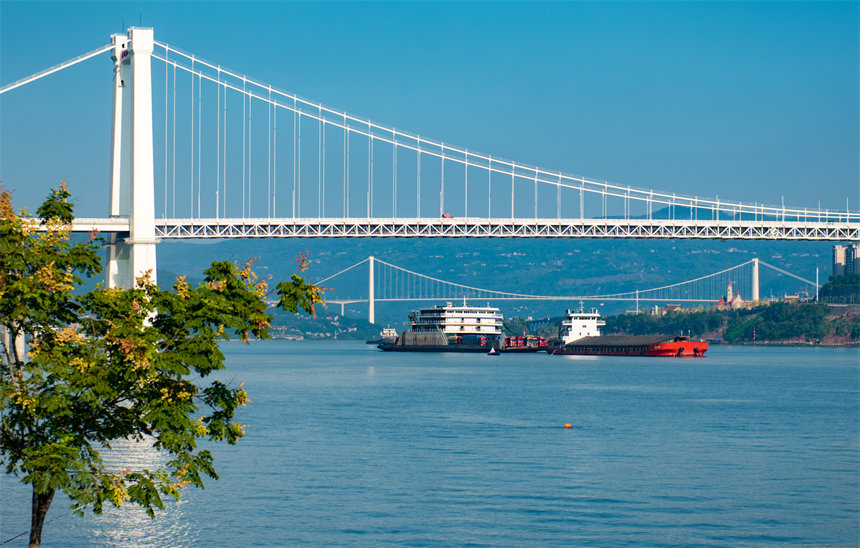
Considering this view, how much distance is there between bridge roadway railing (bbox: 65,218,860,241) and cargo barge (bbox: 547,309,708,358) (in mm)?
30168

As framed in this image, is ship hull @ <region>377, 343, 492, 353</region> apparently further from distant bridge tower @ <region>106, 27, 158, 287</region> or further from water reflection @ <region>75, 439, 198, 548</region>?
water reflection @ <region>75, 439, 198, 548</region>

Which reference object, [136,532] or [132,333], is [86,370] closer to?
[132,333]

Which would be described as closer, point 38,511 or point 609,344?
point 38,511

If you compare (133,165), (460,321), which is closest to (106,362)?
(133,165)

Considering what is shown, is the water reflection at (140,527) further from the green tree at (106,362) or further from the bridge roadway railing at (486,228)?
the bridge roadway railing at (486,228)

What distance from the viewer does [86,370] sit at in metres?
13.6

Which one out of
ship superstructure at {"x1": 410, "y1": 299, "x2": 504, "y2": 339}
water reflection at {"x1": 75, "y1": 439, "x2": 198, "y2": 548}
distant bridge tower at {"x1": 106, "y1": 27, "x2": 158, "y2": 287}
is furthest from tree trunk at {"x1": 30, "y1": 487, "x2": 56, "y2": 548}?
ship superstructure at {"x1": 410, "y1": 299, "x2": 504, "y2": 339}

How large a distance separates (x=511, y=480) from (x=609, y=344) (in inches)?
4147

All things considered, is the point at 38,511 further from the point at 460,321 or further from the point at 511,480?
the point at 460,321

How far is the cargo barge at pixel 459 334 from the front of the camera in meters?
142

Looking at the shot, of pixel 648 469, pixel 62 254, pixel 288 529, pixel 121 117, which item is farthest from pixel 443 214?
pixel 62 254

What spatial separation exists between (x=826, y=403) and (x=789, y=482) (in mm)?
25504

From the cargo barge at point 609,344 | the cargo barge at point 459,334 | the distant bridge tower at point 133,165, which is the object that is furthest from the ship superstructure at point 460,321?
the distant bridge tower at point 133,165

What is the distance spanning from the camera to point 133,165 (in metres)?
51.0
